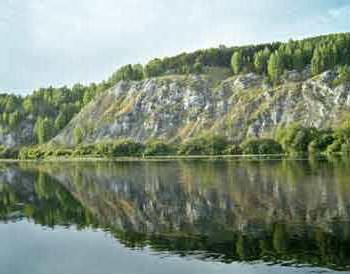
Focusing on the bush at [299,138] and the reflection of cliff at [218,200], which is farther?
the bush at [299,138]

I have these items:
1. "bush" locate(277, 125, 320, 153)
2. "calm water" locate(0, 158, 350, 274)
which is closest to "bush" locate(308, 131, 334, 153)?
"bush" locate(277, 125, 320, 153)

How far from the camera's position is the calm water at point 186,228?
38.8 metres

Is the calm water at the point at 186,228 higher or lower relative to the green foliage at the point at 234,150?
lower

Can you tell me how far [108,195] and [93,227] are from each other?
26.3 m

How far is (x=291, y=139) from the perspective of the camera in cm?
17475

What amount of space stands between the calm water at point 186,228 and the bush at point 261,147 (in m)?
97.1

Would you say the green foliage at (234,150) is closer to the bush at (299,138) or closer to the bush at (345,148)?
the bush at (299,138)

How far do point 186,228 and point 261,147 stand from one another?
453 ft

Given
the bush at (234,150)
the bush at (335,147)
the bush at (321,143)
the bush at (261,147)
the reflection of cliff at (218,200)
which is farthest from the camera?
the bush at (234,150)

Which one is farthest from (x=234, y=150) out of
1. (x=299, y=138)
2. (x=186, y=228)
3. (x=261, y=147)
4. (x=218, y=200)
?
(x=186, y=228)

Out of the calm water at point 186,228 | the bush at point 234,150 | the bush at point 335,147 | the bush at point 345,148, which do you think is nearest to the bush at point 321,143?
the bush at point 335,147

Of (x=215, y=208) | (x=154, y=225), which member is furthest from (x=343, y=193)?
(x=154, y=225)

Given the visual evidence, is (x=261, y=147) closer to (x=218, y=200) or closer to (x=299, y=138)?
(x=299, y=138)

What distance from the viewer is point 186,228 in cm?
5109
